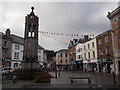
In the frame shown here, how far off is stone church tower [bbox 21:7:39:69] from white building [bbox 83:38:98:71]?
21354 millimetres

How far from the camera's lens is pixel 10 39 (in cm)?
3706

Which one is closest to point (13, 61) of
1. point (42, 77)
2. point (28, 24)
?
point (28, 24)

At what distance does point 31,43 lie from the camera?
17109 millimetres

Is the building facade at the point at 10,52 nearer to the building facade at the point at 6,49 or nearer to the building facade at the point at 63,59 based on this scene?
the building facade at the point at 6,49

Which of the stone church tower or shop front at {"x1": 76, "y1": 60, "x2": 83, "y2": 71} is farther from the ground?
the stone church tower

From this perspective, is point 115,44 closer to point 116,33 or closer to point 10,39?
point 116,33

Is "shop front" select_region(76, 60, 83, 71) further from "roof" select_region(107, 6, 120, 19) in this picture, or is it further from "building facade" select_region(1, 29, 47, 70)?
"roof" select_region(107, 6, 120, 19)

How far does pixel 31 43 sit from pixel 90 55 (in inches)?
952

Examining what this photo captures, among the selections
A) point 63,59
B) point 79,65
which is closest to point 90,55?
point 79,65

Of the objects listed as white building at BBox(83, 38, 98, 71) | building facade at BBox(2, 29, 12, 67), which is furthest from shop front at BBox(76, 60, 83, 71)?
building facade at BBox(2, 29, 12, 67)

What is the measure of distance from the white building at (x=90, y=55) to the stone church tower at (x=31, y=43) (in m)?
21.4

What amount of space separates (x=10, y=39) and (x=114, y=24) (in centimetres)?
2951

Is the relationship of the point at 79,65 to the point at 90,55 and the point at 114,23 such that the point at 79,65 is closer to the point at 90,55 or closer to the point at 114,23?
Answer: the point at 90,55

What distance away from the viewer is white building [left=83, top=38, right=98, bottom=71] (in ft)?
113
